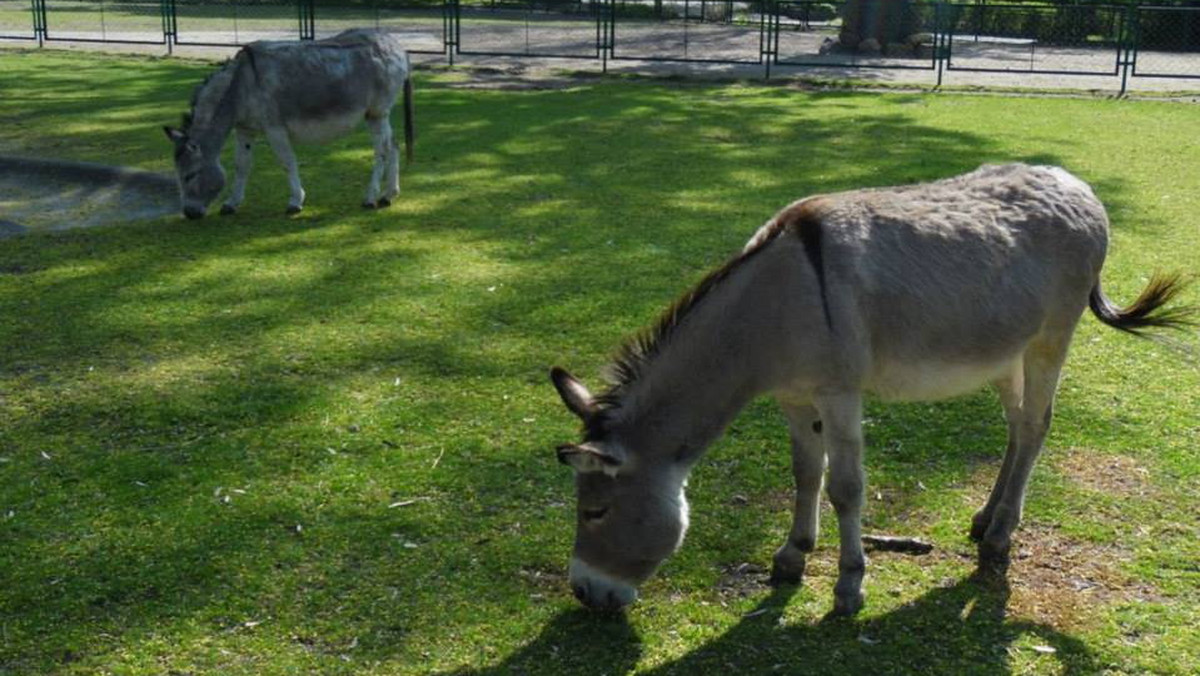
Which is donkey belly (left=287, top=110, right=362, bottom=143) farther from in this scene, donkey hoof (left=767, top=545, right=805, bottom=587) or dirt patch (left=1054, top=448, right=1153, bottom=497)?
donkey hoof (left=767, top=545, right=805, bottom=587)

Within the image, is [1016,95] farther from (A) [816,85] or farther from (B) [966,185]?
(B) [966,185]

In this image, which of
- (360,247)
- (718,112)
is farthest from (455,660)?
(718,112)

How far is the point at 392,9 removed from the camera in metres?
37.8

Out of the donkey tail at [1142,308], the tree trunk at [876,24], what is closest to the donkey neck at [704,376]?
the donkey tail at [1142,308]

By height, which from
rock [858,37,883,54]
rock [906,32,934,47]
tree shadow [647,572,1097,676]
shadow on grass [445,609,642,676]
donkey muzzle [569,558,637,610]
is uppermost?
rock [906,32,934,47]

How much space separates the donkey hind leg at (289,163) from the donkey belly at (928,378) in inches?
318

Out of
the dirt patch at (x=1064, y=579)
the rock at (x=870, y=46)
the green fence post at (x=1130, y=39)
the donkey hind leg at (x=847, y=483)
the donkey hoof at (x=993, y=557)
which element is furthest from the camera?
the rock at (x=870, y=46)

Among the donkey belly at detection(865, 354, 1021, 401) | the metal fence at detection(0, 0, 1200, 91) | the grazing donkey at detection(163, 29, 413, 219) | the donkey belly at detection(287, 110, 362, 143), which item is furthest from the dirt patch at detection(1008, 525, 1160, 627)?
the metal fence at detection(0, 0, 1200, 91)

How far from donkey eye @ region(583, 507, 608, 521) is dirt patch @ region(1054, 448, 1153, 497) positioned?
277cm

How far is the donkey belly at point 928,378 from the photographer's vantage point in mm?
4633

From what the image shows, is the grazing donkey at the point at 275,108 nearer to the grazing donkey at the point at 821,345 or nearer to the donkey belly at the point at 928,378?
the grazing donkey at the point at 821,345

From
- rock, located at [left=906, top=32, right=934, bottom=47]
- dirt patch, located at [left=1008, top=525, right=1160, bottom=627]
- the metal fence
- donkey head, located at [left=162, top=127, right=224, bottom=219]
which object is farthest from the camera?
rock, located at [left=906, top=32, right=934, bottom=47]

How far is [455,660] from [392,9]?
117 ft

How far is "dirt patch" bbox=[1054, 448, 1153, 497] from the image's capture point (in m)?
5.85
